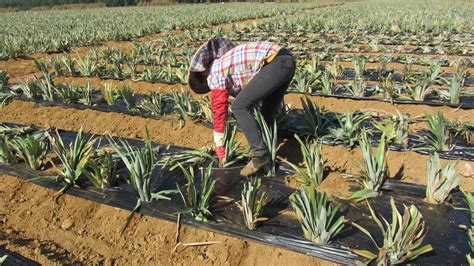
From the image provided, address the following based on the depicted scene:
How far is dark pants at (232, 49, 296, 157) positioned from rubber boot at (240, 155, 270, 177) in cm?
4

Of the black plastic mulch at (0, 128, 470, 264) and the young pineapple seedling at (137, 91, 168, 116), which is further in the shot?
the young pineapple seedling at (137, 91, 168, 116)

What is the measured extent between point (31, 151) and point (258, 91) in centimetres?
211

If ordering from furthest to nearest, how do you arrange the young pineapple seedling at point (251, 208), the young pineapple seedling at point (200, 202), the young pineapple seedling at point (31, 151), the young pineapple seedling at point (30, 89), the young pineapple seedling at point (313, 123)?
the young pineapple seedling at point (30, 89), the young pineapple seedling at point (313, 123), the young pineapple seedling at point (31, 151), the young pineapple seedling at point (200, 202), the young pineapple seedling at point (251, 208)

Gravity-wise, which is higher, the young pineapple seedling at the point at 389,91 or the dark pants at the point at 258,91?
the dark pants at the point at 258,91

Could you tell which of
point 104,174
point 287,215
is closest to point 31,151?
point 104,174

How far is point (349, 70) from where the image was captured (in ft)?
23.7

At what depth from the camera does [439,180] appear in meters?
2.60

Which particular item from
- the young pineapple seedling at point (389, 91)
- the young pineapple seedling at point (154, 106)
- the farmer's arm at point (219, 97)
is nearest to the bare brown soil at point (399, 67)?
the young pineapple seedling at point (389, 91)

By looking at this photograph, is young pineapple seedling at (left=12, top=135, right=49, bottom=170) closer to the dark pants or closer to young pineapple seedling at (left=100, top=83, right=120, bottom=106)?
young pineapple seedling at (left=100, top=83, right=120, bottom=106)

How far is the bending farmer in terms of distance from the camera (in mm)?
2900

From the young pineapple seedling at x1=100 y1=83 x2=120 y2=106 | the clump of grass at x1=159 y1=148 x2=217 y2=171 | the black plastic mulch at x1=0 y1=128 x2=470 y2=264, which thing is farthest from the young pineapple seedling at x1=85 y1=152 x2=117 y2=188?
the young pineapple seedling at x1=100 y1=83 x2=120 y2=106

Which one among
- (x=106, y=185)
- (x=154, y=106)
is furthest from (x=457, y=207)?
(x=154, y=106)

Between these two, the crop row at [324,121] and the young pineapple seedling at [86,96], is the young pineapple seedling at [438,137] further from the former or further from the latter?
the young pineapple seedling at [86,96]

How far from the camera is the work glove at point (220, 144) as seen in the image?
9.95 feet
